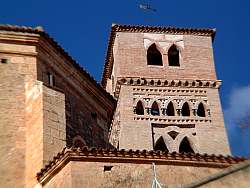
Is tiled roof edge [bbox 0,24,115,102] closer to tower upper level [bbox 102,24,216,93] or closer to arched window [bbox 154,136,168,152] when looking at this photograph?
arched window [bbox 154,136,168,152]

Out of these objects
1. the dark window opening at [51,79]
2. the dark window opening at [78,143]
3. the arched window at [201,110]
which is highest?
the arched window at [201,110]

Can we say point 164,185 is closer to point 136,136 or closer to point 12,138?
point 12,138

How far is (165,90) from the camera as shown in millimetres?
34688

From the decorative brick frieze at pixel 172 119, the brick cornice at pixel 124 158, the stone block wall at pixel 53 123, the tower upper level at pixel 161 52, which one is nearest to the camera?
the brick cornice at pixel 124 158

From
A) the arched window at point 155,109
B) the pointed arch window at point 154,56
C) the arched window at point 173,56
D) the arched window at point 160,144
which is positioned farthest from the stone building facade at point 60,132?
the arched window at point 173,56

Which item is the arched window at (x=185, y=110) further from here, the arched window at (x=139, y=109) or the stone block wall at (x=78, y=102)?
the stone block wall at (x=78, y=102)

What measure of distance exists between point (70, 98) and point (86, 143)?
109 cm

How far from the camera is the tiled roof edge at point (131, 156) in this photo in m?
12.2

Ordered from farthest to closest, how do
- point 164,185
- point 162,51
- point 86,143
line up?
point 162,51
point 86,143
point 164,185

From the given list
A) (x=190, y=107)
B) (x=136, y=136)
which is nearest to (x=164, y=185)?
(x=136, y=136)

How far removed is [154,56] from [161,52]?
71 cm

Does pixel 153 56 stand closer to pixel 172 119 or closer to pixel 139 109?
pixel 139 109

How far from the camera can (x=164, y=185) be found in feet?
40.1

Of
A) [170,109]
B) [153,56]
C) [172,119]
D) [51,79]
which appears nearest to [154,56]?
[153,56]
